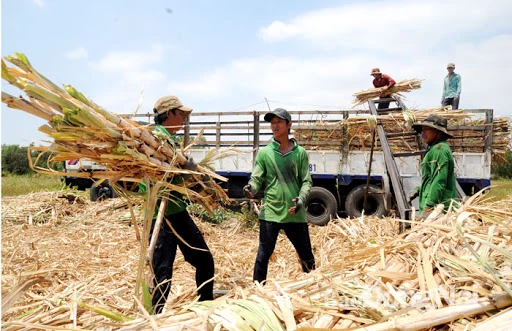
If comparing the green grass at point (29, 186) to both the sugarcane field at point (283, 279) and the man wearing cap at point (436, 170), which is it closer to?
the sugarcane field at point (283, 279)

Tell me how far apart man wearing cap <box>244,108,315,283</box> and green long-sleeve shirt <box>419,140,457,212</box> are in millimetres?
1053

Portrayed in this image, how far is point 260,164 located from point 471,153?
5502 mm

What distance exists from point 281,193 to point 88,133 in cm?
212

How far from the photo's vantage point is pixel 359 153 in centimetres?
837

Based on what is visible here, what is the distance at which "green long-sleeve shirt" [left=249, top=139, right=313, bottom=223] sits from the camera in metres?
3.81

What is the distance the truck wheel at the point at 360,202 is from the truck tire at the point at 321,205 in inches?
11.8

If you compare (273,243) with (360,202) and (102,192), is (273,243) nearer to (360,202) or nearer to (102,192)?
(360,202)

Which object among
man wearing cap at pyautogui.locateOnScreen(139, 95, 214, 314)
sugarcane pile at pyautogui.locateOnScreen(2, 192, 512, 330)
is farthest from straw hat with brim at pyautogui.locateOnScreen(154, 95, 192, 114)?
sugarcane pile at pyautogui.locateOnScreen(2, 192, 512, 330)

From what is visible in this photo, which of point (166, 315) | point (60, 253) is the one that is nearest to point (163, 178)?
point (166, 315)

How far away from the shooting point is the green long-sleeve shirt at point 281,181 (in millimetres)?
3812

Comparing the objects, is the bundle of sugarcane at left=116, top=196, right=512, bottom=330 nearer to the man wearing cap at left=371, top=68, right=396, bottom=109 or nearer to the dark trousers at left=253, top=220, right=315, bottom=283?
the dark trousers at left=253, top=220, right=315, bottom=283

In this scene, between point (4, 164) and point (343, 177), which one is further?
point (4, 164)

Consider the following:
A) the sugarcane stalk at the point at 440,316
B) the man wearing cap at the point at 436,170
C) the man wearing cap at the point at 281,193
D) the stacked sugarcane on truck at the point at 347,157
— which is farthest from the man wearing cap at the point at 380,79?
the sugarcane stalk at the point at 440,316

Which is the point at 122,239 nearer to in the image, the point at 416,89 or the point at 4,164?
the point at 416,89
